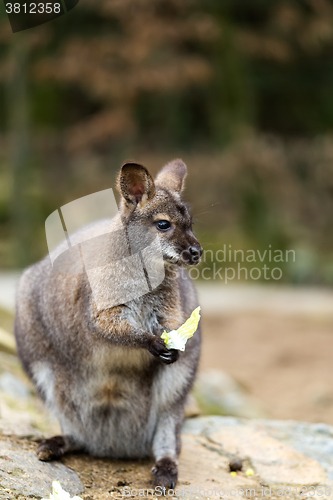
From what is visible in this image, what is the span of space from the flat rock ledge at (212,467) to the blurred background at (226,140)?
324 centimetres

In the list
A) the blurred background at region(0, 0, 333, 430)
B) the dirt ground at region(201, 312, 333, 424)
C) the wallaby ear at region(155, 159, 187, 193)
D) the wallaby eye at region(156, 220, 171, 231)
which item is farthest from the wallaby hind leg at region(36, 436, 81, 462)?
the blurred background at region(0, 0, 333, 430)

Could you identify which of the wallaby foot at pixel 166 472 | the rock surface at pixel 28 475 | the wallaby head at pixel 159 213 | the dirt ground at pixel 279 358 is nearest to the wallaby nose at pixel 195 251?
the wallaby head at pixel 159 213

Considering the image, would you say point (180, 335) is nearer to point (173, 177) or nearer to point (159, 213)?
point (159, 213)

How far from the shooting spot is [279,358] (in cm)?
752

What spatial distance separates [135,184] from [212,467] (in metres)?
1.71

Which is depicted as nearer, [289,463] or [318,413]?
[289,463]

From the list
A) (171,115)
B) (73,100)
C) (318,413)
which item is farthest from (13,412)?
(73,100)

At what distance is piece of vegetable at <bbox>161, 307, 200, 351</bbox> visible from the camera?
299cm

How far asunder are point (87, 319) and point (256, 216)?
797 centimetres

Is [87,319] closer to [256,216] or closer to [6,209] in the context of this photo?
[256,216]

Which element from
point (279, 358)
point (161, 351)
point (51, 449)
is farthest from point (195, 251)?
point (279, 358)

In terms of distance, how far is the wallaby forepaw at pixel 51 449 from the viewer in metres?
3.32

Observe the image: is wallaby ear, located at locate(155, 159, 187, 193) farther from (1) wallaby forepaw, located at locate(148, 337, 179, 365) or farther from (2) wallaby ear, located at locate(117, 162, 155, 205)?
(1) wallaby forepaw, located at locate(148, 337, 179, 365)

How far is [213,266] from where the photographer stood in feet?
36.5
